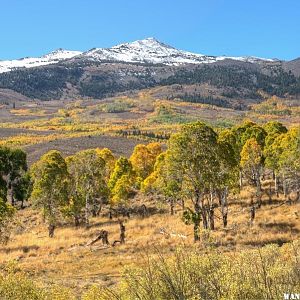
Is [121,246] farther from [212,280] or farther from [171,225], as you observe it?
[212,280]

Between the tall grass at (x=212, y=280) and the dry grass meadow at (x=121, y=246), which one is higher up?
the tall grass at (x=212, y=280)

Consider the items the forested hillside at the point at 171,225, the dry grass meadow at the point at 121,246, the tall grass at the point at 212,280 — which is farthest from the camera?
the dry grass meadow at the point at 121,246

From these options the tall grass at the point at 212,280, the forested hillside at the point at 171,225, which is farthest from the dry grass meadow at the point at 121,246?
the tall grass at the point at 212,280

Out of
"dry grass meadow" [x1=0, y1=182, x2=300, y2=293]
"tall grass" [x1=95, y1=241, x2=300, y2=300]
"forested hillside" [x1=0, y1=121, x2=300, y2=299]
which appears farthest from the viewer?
"dry grass meadow" [x1=0, y1=182, x2=300, y2=293]

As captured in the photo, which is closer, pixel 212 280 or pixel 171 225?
pixel 212 280

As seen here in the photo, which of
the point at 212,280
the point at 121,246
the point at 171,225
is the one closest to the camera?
the point at 212,280

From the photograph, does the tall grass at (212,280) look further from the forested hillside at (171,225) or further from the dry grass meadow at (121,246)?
the dry grass meadow at (121,246)

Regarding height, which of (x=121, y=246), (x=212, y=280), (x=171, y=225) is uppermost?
(x=212, y=280)

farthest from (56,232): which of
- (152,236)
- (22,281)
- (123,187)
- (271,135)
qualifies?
(22,281)

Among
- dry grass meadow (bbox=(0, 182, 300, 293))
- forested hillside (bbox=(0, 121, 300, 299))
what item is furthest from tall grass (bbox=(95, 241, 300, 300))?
dry grass meadow (bbox=(0, 182, 300, 293))

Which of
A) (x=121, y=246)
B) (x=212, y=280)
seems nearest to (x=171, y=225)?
(x=121, y=246)

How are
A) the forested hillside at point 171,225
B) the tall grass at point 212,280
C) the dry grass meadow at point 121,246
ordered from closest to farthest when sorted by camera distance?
the tall grass at point 212,280, the forested hillside at point 171,225, the dry grass meadow at point 121,246

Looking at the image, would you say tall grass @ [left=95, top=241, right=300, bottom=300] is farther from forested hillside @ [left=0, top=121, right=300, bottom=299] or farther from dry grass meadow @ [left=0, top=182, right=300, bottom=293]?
dry grass meadow @ [left=0, top=182, right=300, bottom=293]

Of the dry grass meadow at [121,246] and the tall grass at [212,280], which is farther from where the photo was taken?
A: the dry grass meadow at [121,246]
